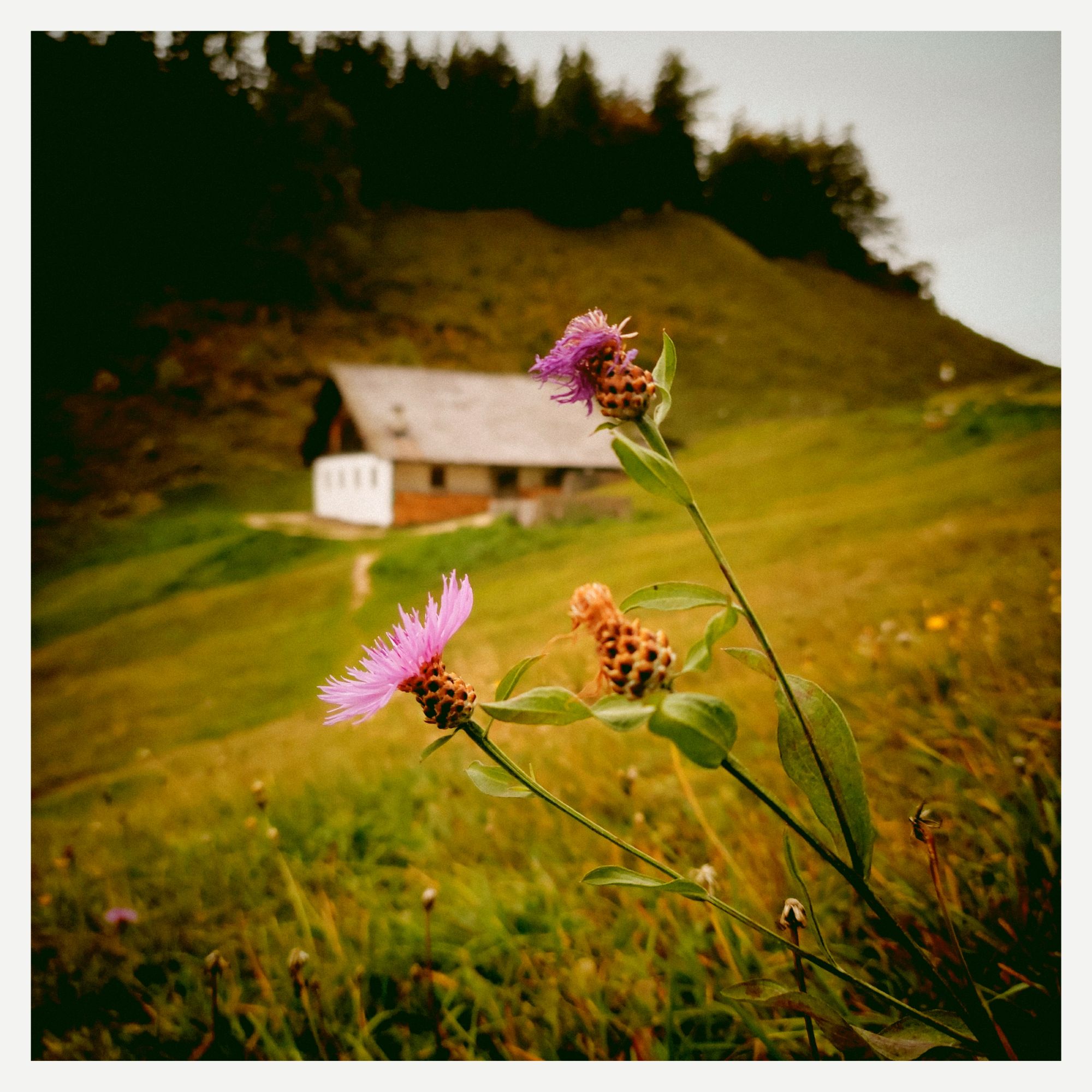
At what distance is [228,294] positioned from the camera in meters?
2.01

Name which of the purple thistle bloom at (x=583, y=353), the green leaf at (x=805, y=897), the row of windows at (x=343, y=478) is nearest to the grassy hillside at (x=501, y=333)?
the row of windows at (x=343, y=478)

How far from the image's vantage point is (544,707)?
1.37ft

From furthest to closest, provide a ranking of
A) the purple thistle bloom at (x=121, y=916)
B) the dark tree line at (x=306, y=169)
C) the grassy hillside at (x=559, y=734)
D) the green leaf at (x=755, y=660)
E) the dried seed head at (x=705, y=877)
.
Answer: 1. the dark tree line at (x=306, y=169)
2. the purple thistle bloom at (x=121, y=916)
3. the grassy hillside at (x=559, y=734)
4. the dried seed head at (x=705, y=877)
5. the green leaf at (x=755, y=660)

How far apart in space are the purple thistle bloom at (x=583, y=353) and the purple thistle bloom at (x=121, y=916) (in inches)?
51.0

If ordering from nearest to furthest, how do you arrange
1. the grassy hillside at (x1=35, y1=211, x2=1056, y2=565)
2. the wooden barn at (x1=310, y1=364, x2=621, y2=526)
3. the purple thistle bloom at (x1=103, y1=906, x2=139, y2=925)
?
the purple thistle bloom at (x1=103, y1=906, x2=139, y2=925) < the grassy hillside at (x1=35, y1=211, x2=1056, y2=565) < the wooden barn at (x1=310, y1=364, x2=621, y2=526)

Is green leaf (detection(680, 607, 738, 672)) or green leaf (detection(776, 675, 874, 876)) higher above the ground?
green leaf (detection(680, 607, 738, 672))

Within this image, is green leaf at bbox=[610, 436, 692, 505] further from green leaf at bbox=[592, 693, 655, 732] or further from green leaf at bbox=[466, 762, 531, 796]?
green leaf at bbox=[466, 762, 531, 796]

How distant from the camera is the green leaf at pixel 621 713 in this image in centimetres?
38

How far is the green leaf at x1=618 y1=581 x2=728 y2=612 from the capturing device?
1.45 ft

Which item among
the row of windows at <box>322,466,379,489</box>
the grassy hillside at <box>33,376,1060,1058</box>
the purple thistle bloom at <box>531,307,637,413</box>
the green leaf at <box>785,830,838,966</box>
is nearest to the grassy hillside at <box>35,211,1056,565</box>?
the grassy hillside at <box>33,376,1060,1058</box>

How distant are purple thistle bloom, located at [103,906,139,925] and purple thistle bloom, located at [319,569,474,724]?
1.07 m

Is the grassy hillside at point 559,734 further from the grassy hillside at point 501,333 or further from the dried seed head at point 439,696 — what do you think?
the dried seed head at point 439,696
